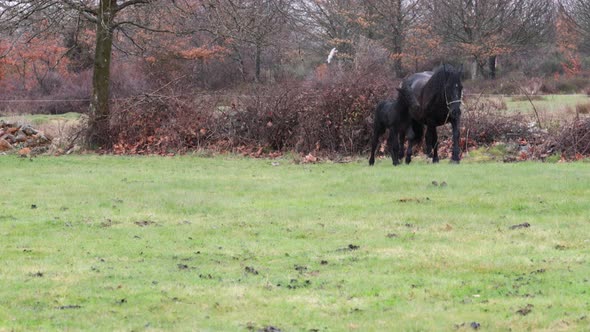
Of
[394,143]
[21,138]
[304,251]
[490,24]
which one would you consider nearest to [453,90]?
[394,143]

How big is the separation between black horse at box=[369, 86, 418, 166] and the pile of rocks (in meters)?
11.3

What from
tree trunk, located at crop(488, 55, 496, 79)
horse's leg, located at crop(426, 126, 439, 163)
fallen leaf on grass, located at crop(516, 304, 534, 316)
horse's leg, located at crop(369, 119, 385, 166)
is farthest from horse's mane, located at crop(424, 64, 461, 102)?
tree trunk, located at crop(488, 55, 496, 79)

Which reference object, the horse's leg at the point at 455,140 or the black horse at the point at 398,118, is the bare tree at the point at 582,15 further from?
the horse's leg at the point at 455,140

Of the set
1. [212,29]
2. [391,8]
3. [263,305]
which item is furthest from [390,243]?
[391,8]

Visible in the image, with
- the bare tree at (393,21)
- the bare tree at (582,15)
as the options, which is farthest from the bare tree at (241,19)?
the bare tree at (582,15)

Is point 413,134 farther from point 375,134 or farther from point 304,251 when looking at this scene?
point 304,251

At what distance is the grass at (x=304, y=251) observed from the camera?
777 cm

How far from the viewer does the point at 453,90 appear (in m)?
19.4

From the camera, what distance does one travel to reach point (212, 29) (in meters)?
26.5

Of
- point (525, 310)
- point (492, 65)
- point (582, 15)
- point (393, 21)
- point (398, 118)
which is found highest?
point (582, 15)

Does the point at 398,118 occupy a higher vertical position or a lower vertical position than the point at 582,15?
lower

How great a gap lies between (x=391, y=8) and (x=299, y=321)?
5316cm

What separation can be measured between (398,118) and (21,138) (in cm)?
1260

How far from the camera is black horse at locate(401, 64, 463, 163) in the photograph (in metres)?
19.4
